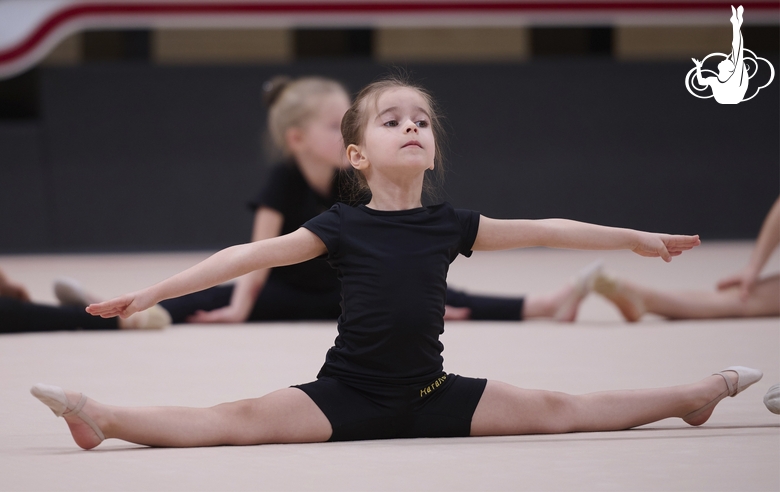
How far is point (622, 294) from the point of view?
3.01 m

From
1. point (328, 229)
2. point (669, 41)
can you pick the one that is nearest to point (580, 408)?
point (328, 229)

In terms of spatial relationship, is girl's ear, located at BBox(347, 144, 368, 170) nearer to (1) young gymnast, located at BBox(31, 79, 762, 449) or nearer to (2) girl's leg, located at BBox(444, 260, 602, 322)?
(1) young gymnast, located at BBox(31, 79, 762, 449)

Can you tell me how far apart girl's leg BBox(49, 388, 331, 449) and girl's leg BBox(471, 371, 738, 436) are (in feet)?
0.89

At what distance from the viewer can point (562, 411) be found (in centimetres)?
162

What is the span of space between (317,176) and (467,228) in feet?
5.40

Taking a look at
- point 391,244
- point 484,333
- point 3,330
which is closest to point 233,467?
point 391,244

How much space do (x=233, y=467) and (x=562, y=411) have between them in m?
0.55

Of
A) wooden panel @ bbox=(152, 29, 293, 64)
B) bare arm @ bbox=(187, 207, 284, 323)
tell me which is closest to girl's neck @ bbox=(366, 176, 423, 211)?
bare arm @ bbox=(187, 207, 284, 323)

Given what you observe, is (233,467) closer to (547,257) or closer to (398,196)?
(398,196)

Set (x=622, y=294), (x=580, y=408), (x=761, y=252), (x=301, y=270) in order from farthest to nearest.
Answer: (x=301, y=270) < (x=622, y=294) < (x=761, y=252) < (x=580, y=408)

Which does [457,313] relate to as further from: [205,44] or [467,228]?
[205,44]

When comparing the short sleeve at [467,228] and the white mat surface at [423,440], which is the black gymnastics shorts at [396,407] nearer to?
the white mat surface at [423,440]

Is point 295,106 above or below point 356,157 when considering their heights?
above

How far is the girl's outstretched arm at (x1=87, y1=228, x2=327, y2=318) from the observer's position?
1442 mm
